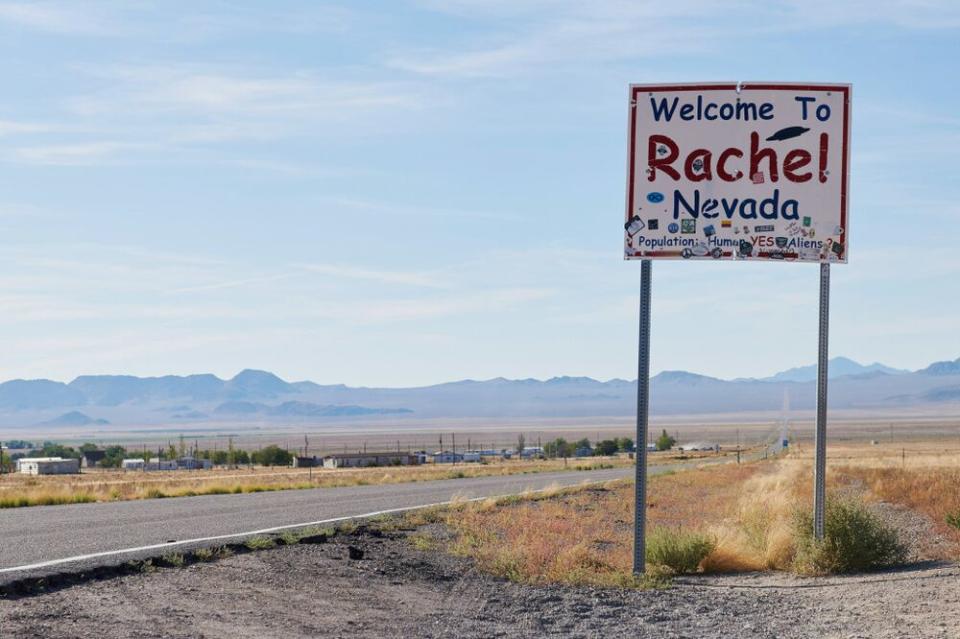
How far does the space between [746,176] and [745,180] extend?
44 millimetres

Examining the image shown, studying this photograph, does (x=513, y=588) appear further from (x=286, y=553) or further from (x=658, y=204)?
(x=658, y=204)

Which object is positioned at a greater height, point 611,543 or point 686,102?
point 686,102

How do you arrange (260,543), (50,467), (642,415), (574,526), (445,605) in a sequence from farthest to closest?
(50,467) < (574,526) < (260,543) < (642,415) < (445,605)

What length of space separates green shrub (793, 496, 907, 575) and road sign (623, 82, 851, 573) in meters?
0.99

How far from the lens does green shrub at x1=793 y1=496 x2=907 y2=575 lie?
13086mm

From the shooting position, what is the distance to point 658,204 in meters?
13.0

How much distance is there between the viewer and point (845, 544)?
13.2m

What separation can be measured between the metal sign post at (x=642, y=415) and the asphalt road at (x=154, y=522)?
16.7ft

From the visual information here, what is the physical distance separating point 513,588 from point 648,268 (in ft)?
12.0

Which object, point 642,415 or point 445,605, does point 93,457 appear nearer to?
point 642,415

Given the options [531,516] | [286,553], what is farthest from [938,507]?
[286,553]

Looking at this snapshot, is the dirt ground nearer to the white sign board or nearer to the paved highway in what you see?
the paved highway

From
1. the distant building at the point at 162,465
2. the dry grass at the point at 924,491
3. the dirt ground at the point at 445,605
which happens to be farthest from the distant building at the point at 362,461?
the dirt ground at the point at 445,605

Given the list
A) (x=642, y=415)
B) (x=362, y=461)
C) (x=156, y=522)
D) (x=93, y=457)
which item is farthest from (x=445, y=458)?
(x=642, y=415)
